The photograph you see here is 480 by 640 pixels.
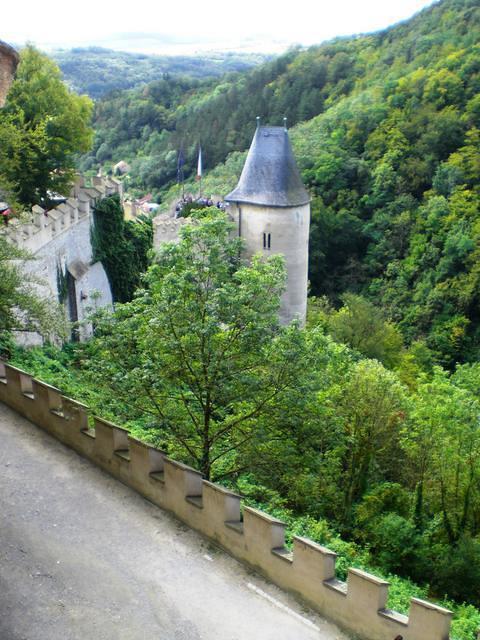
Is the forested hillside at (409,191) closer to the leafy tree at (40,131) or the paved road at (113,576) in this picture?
the leafy tree at (40,131)

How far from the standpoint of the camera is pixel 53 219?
22875 millimetres

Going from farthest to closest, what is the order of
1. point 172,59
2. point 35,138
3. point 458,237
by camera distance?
1. point 172,59
2. point 458,237
3. point 35,138

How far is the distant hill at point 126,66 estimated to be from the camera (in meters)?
144

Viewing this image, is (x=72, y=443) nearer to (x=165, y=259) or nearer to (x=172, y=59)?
(x=165, y=259)

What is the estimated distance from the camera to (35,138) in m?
26.5

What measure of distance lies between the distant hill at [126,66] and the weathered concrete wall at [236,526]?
125 metres

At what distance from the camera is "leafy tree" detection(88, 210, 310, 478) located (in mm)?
11953

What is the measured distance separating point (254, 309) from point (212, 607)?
480 centimetres

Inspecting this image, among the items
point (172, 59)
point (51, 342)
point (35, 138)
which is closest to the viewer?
point (51, 342)

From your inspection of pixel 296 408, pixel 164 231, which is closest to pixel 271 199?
pixel 164 231

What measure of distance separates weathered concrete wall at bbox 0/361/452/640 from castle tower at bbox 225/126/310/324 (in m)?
18.6

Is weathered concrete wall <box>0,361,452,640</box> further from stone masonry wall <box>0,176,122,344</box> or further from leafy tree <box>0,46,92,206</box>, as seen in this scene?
leafy tree <box>0,46,92,206</box>

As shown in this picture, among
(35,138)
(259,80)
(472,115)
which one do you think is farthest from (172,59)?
(35,138)

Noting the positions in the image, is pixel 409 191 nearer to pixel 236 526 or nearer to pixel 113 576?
pixel 236 526
